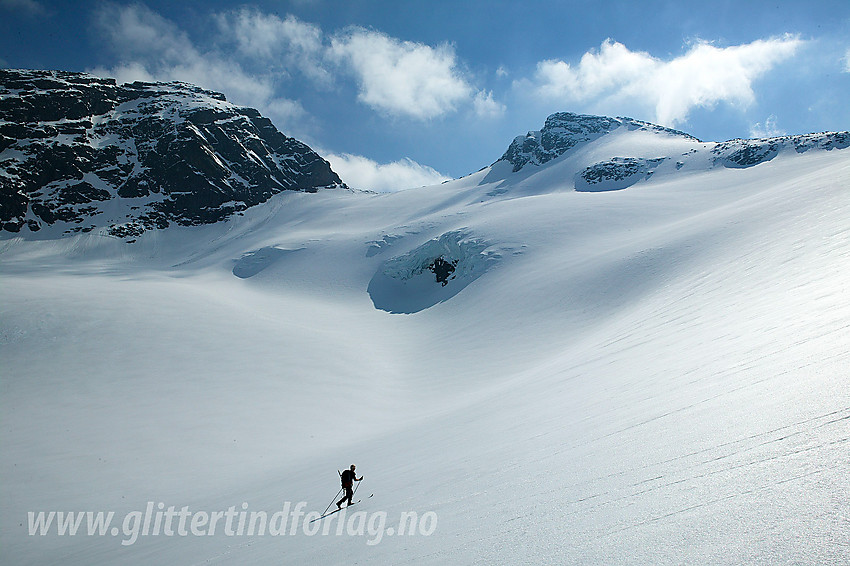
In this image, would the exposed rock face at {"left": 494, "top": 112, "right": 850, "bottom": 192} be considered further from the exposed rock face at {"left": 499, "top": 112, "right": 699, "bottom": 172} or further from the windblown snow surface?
the windblown snow surface

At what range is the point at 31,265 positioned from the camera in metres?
65.2

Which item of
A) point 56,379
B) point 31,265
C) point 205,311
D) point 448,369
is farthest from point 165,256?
point 448,369

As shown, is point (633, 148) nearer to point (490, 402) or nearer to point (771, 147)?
point (771, 147)

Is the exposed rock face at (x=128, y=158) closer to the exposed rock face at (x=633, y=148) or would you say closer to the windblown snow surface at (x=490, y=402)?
the exposed rock face at (x=633, y=148)

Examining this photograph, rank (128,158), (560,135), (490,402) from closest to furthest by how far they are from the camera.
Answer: (490,402)
(128,158)
(560,135)

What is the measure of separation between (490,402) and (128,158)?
123 meters

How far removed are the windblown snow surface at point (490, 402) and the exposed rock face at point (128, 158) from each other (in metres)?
71.3

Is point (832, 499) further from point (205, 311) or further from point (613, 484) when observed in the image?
point (205, 311)

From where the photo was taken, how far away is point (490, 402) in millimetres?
13180

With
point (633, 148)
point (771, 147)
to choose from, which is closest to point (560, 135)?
point (633, 148)

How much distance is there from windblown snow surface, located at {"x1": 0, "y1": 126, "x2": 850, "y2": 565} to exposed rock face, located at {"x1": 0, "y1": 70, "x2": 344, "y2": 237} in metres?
71.3

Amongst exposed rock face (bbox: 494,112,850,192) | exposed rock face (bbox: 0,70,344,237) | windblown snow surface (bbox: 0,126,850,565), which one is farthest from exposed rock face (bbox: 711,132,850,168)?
exposed rock face (bbox: 0,70,344,237)

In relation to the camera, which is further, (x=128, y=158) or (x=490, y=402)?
(x=128, y=158)

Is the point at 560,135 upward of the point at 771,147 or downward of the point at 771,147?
upward
